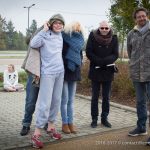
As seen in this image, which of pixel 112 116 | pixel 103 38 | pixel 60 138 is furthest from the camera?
pixel 112 116

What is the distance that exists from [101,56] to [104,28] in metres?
0.53

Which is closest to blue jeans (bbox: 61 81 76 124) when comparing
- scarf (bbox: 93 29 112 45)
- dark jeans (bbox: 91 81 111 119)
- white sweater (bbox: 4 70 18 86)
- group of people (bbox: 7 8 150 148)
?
group of people (bbox: 7 8 150 148)

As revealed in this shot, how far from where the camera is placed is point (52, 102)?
257 inches

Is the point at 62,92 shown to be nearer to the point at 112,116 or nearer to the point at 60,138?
the point at 60,138

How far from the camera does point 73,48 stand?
6801mm

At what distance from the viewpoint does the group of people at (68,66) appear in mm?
6266

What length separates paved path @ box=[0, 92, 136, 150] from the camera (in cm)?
661

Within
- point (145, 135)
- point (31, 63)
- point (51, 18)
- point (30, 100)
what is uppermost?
point (51, 18)

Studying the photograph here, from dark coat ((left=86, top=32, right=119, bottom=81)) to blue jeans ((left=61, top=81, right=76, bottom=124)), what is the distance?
0.64m

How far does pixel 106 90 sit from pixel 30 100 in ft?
5.14

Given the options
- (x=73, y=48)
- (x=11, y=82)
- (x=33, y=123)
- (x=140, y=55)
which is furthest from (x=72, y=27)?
(x=11, y=82)

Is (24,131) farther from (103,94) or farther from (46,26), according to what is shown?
(46,26)

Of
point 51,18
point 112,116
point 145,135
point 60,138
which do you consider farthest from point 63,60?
point 112,116

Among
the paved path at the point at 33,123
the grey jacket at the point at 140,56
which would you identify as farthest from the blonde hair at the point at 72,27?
the paved path at the point at 33,123
